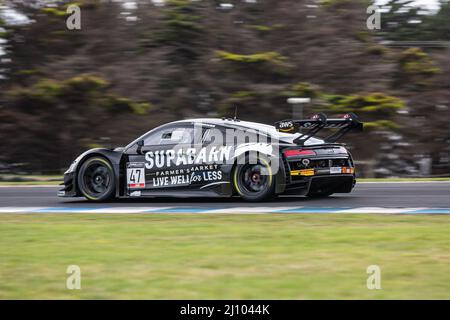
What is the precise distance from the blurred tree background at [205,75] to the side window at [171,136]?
16.6 m

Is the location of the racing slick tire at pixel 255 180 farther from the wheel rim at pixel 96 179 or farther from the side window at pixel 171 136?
the wheel rim at pixel 96 179

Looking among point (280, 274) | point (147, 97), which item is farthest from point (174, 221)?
point (147, 97)

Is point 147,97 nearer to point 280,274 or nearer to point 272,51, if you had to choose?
point 272,51

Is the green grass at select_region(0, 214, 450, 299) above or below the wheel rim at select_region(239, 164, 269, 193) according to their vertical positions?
below

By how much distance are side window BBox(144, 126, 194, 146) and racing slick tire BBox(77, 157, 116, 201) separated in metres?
0.79

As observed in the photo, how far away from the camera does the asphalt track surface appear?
38.1ft

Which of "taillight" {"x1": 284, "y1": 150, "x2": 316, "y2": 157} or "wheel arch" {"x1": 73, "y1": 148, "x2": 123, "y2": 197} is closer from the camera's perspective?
"taillight" {"x1": 284, "y1": 150, "x2": 316, "y2": 157}

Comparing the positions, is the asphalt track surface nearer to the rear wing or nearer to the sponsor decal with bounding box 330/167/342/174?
the sponsor decal with bounding box 330/167/342/174

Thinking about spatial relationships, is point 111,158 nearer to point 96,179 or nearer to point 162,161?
point 96,179

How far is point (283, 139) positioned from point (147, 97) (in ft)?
62.9

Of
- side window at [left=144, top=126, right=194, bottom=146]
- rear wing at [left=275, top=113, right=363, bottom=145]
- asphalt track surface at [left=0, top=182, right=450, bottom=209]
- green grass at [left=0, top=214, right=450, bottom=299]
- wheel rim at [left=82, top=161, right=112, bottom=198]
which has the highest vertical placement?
rear wing at [left=275, top=113, right=363, bottom=145]

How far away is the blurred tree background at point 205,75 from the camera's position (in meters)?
29.7

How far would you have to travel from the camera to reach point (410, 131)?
2989cm

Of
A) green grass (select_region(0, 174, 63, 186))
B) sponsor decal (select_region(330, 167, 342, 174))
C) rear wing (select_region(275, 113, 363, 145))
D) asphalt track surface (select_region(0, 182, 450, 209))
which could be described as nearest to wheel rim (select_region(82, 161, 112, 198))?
asphalt track surface (select_region(0, 182, 450, 209))
